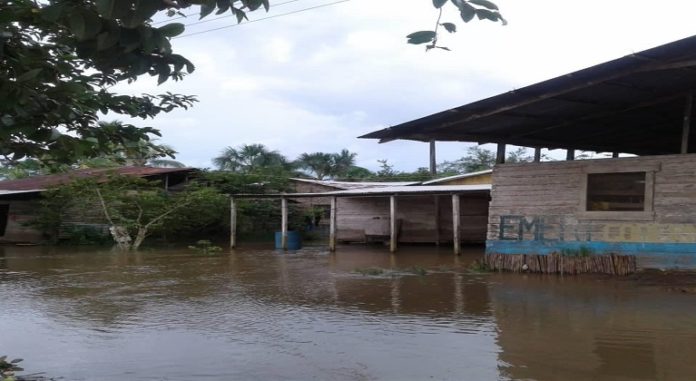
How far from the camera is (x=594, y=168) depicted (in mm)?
11906

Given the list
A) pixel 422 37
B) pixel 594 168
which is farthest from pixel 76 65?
pixel 594 168

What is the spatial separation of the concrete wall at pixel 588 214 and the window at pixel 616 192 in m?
0.16

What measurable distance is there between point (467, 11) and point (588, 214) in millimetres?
10435

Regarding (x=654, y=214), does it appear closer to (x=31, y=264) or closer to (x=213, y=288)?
(x=213, y=288)

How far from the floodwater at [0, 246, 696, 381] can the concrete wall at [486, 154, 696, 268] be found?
893mm

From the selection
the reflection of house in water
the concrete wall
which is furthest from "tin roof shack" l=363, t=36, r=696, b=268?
the reflection of house in water

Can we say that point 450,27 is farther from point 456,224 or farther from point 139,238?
point 139,238

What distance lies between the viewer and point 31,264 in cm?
1684

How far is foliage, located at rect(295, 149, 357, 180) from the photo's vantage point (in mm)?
47688

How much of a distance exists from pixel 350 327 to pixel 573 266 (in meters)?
6.04

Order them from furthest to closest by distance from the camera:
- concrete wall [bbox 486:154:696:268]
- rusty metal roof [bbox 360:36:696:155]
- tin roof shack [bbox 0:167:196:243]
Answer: tin roof shack [bbox 0:167:196:243], concrete wall [bbox 486:154:696:268], rusty metal roof [bbox 360:36:696:155]

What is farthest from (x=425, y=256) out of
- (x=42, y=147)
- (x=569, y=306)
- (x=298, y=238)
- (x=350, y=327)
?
(x=42, y=147)

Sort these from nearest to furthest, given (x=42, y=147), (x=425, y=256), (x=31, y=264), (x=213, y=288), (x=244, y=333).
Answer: (x=42, y=147), (x=244, y=333), (x=213, y=288), (x=31, y=264), (x=425, y=256)

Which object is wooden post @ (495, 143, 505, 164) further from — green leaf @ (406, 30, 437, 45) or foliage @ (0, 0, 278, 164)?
green leaf @ (406, 30, 437, 45)
